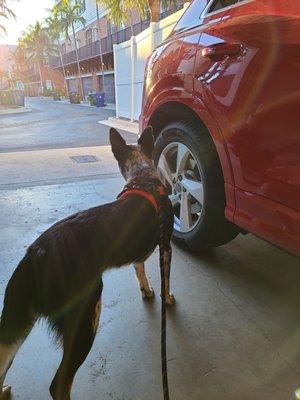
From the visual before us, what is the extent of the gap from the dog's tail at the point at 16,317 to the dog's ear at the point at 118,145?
3.99 ft

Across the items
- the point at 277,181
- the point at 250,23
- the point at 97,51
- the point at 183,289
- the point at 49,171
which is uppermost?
the point at 250,23

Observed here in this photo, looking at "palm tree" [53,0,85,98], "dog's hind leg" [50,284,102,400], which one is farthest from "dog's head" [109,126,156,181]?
"palm tree" [53,0,85,98]

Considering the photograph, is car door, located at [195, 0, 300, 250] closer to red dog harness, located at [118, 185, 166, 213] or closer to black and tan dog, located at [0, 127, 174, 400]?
red dog harness, located at [118, 185, 166, 213]

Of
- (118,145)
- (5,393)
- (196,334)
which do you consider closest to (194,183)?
(118,145)

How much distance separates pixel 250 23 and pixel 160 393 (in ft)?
6.58

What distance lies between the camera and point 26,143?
33.4 feet

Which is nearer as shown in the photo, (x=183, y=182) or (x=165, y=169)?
(x=183, y=182)

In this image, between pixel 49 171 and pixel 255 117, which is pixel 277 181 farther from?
pixel 49 171

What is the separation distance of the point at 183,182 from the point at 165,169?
0.35 m

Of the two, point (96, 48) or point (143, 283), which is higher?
point (143, 283)

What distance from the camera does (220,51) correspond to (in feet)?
7.59

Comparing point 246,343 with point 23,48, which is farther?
point 23,48

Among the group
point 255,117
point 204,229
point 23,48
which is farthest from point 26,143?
point 23,48

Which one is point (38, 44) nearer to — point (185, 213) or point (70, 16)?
point (70, 16)
